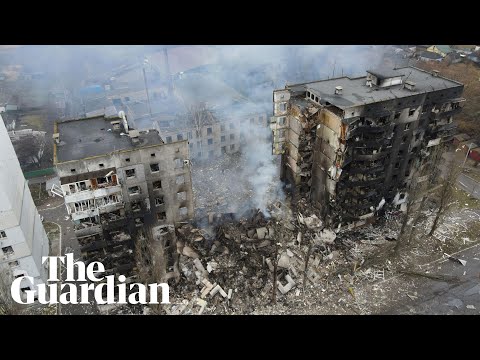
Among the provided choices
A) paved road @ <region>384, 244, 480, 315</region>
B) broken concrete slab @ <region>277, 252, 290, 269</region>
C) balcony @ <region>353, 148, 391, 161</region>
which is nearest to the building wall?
balcony @ <region>353, 148, 391, 161</region>

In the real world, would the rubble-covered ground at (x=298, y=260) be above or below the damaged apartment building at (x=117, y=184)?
below

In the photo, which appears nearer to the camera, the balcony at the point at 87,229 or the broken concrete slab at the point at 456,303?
the balcony at the point at 87,229

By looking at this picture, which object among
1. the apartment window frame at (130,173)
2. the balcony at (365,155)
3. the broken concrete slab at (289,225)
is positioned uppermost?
the apartment window frame at (130,173)

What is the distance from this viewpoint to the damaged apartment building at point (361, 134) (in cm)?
3650

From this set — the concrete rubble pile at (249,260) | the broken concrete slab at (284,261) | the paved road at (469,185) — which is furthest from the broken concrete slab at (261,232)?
the paved road at (469,185)

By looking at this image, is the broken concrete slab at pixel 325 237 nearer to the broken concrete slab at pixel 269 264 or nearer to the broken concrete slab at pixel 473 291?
the broken concrete slab at pixel 269 264

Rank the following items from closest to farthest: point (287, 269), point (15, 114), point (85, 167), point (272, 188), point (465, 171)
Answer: point (85, 167)
point (287, 269)
point (272, 188)
point (465, 171)
point (15, 114)

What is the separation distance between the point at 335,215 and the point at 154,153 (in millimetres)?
20171

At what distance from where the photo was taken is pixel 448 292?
35.4 meters

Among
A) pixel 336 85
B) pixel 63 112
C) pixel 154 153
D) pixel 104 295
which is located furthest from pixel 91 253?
pixel 63 112

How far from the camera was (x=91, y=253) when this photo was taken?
32969mm

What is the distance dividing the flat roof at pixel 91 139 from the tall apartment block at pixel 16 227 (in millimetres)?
4367

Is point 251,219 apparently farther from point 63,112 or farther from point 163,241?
point 63,112

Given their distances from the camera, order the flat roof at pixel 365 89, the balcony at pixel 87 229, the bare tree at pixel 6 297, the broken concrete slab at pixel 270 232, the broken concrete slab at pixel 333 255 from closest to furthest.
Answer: the bare tree at pixel 6 297
the balcony at pixel 87 229
the flat roof at pixel 365 89
the broken concrete slab at pixel 333 255
the broken concrete slab at pixel 270 232
